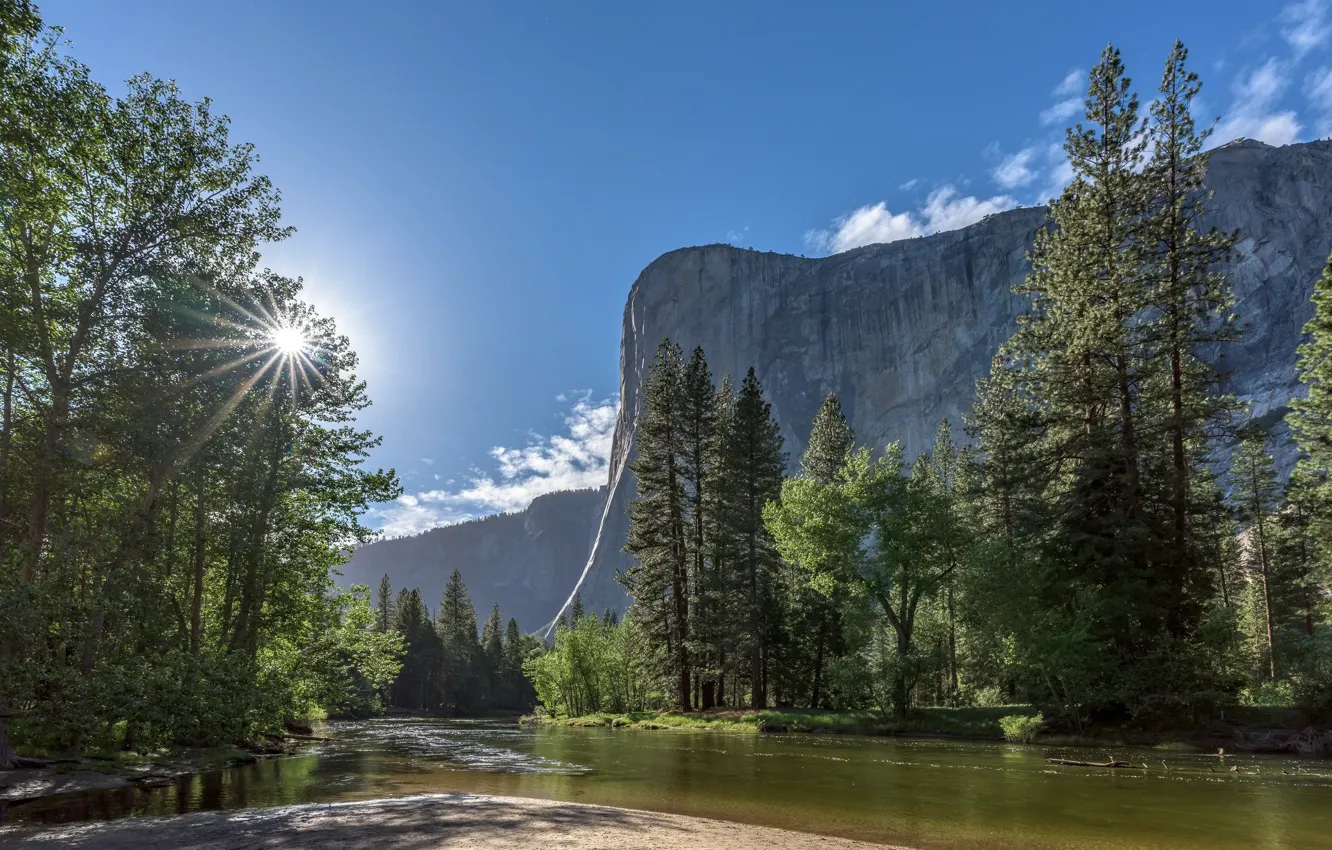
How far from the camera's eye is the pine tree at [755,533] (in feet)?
121

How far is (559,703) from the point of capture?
5828cm

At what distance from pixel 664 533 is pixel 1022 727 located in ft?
74.6

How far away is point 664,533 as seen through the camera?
4172 centimetres

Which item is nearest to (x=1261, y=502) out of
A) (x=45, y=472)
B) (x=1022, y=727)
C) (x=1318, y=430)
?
(x=1318, y=430)

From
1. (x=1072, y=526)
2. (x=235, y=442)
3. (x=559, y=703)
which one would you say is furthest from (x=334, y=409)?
(x=559, y=703)

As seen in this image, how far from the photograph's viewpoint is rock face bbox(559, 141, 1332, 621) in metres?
113

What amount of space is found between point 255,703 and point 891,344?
16330 centimetres

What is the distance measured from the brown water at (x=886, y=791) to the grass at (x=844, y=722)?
4.59 m

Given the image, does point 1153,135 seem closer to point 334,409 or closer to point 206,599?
point 334,409

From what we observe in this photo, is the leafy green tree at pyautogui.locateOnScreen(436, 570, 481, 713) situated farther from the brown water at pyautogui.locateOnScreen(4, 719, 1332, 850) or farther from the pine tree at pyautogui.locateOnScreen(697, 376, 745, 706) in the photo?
the brown water at pyautogui.locateOnScreen(4, 719, 1332, 850)

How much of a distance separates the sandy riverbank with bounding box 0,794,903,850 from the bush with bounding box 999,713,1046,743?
17.8 m

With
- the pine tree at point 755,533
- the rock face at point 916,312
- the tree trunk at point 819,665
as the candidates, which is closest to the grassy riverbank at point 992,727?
the pine tree at point 755,533

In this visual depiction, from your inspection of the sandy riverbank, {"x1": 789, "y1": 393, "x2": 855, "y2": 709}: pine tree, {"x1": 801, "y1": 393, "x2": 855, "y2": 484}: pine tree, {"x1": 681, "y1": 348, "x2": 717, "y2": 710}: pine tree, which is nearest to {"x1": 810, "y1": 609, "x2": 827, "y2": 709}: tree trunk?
{"x1": 789, "y1": 393, "x2": 855, "y2": 709}: pine tree

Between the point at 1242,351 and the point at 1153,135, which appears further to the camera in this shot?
the point at 1242,351
